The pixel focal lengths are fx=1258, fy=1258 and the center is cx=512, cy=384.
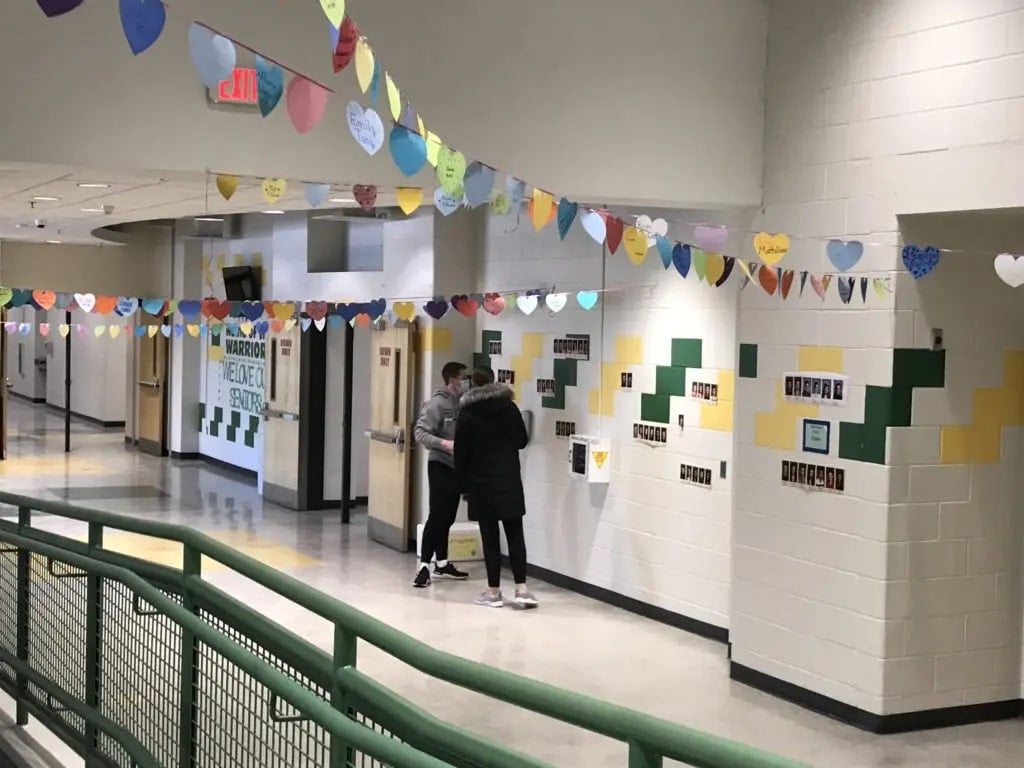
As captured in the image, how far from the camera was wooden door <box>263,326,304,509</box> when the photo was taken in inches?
476

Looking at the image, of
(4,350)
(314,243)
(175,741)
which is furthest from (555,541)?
(4,350)

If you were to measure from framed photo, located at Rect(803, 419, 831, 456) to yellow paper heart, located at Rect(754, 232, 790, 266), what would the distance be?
0.86m

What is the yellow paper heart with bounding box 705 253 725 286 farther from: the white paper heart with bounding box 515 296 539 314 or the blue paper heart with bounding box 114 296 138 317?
the blue paper heart with bounding box 114 296 138 317

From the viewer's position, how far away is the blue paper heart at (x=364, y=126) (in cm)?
320

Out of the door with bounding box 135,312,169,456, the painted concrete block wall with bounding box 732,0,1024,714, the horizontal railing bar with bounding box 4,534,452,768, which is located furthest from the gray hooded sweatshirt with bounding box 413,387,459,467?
the door with bounding box 135,312,169,456

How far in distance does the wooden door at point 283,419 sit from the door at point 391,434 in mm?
1814

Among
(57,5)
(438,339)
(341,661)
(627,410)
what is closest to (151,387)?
(438,339)

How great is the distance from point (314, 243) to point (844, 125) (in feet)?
22.9

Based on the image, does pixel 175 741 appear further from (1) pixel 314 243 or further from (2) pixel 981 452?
(1) pixel 314 243

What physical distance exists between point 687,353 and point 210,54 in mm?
5301

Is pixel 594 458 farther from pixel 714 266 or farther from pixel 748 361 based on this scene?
pixel 714 266

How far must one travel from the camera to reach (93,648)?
431cm

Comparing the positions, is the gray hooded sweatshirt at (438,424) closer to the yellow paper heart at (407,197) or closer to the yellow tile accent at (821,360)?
the yellow tile accent at (821,360)

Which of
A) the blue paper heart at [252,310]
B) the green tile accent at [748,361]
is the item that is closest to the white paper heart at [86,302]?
the blue paper heart at [252,310]
